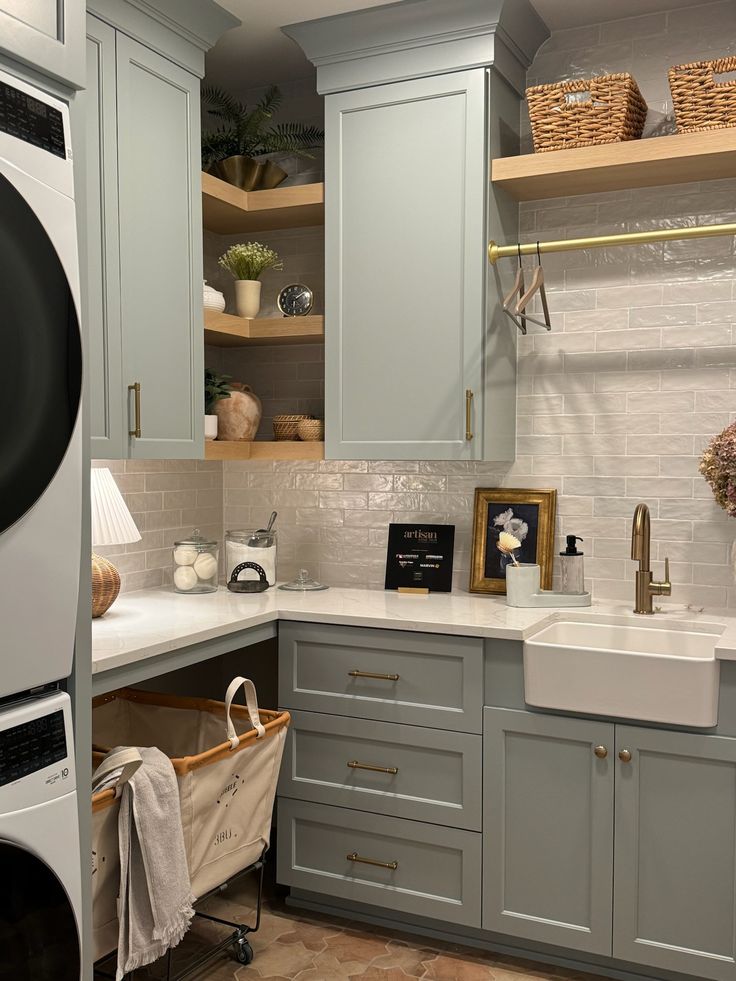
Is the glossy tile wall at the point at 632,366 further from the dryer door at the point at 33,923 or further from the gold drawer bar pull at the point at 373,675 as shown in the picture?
the dryer door at the point at 33,923

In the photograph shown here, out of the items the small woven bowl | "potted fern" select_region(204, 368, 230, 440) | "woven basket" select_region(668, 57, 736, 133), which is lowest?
the small woven bowl

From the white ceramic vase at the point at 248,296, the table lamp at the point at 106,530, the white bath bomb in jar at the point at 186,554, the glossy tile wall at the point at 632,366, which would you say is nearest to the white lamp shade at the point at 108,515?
the table lamp at the point at 106,530

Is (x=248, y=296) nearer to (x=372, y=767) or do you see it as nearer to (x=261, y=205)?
(x=261, y=205)

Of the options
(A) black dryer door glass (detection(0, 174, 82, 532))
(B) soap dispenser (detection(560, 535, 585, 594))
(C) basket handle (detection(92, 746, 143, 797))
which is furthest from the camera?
(B) soap dispenser (detection(560, 535, 585, 594))

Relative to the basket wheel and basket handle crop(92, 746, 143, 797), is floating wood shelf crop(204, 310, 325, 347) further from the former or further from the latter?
the basket wheel

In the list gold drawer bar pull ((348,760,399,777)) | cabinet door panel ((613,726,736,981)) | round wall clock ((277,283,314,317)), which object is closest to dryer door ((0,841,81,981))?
gold drawer bar pull ((348,760,399,777))

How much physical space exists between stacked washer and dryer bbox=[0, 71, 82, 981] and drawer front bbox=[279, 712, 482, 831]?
1300 mm

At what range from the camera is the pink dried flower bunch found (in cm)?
259

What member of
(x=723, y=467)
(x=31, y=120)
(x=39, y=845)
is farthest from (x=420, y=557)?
(x=31, y=120)

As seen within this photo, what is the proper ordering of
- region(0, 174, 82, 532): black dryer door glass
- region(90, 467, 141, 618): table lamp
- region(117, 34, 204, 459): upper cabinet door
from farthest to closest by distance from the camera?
1. region(90, 467, 141, 618): table lamp
2. region(117, 34, 204, 459): upper cabinet door
3. region(0, 174, 82, 532): black dryer door glass

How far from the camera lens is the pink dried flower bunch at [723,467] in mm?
2590

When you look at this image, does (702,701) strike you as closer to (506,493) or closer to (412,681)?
(412,681)

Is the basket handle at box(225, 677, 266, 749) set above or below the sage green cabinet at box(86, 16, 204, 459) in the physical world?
below

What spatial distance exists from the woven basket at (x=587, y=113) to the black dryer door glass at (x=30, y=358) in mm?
1858
